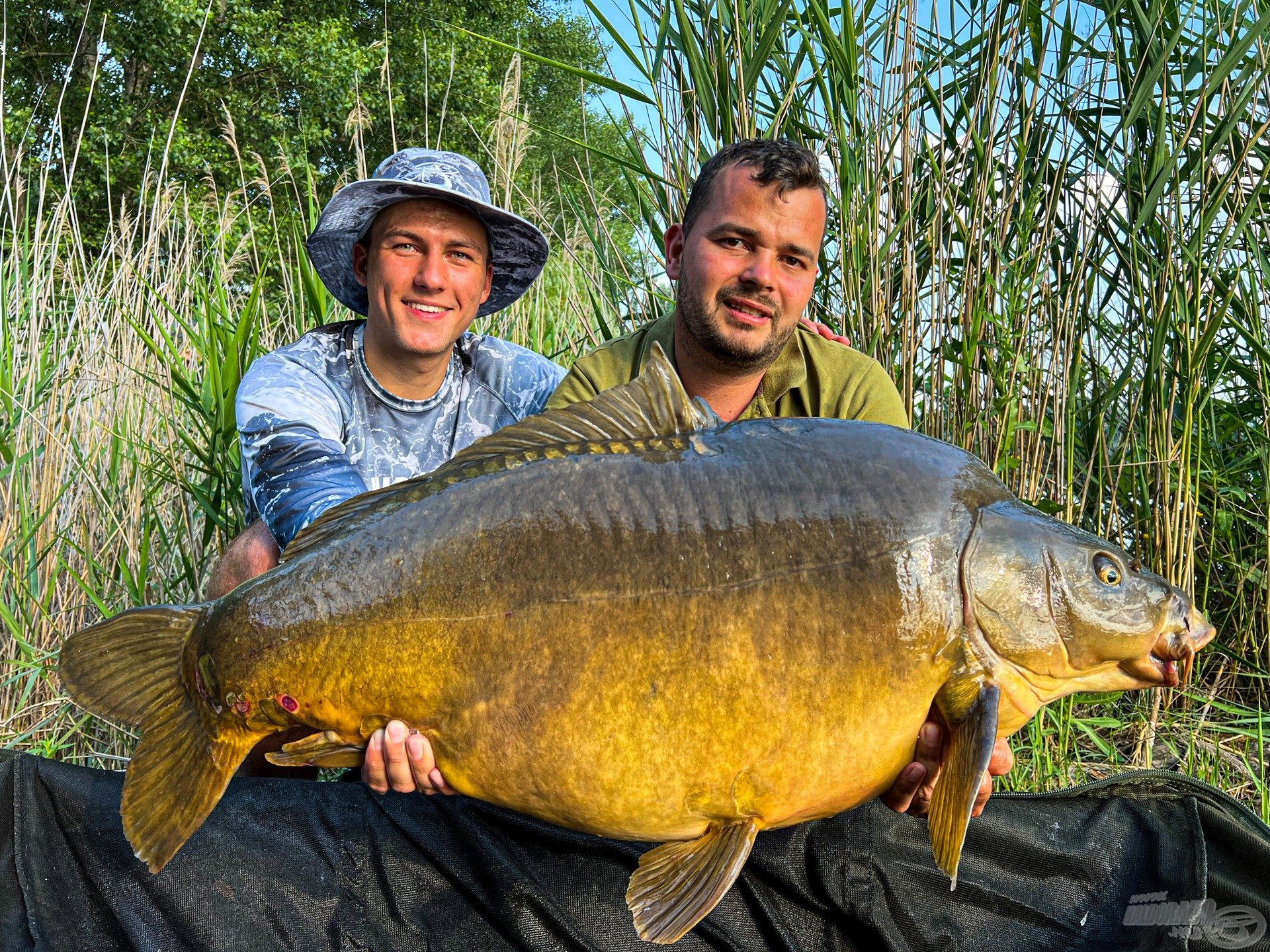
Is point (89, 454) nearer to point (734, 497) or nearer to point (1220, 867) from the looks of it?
point (734, 497)

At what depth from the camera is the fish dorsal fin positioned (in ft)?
5.34

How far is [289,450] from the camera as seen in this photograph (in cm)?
234

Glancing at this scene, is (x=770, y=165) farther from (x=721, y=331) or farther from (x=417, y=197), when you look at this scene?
(x=417, y=197)

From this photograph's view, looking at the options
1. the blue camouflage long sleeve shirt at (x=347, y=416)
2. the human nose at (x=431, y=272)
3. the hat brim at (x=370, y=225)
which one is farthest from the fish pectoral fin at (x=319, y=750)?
the hat brim at (x=370, y=225)

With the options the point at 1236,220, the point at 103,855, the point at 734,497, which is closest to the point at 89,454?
the point at 103,855

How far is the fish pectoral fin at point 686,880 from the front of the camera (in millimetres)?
1508

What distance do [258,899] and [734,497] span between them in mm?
1144

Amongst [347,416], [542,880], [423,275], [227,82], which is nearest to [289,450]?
[347,416]

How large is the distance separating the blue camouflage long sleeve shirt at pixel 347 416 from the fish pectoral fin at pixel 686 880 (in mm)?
982

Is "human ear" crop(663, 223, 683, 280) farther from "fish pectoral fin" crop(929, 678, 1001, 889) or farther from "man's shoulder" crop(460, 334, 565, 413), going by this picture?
"fish pectoral fin" crop(929, 678, 1001, 889)

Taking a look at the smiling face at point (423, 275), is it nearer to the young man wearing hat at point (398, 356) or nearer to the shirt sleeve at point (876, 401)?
the young man wearing hat at point (398, 356)

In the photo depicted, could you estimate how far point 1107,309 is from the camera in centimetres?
301

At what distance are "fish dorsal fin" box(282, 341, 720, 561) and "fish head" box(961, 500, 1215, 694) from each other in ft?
1.46

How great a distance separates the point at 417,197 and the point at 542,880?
1621 mm
